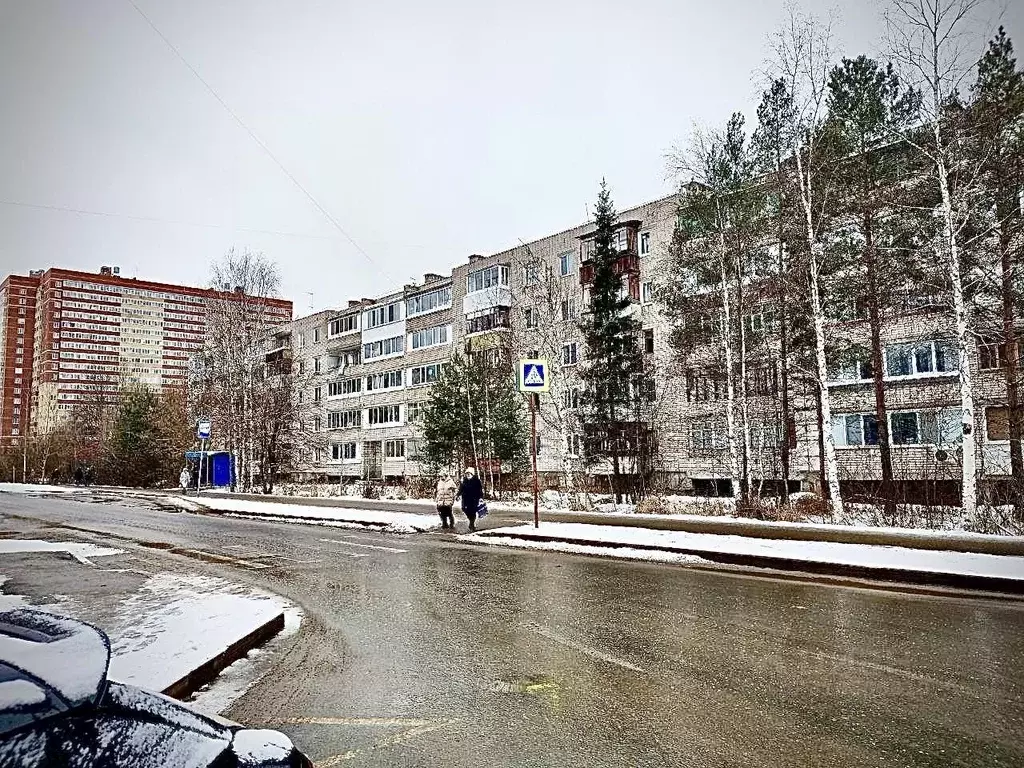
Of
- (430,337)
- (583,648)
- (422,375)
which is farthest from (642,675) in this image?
(430,337)

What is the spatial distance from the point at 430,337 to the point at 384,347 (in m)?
6.00

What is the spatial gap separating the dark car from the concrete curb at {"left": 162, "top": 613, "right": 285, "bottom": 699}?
3.24 m

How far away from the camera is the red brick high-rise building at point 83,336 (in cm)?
3822

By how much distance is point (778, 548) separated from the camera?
41.8ft

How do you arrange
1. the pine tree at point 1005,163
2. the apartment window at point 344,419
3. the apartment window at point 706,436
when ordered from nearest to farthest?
1. the pine tree at point 1005,163
2. the apartment window at point 706,436
3. the apartment window at point 344,419

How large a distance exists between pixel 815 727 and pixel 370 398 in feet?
185

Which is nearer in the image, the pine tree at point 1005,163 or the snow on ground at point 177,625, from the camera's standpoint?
the snow on ground at point 177,625

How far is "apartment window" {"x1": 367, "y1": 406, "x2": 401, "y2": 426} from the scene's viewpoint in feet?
184

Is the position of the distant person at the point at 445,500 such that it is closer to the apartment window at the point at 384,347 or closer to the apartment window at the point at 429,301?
the apartment window at the point at 429,301

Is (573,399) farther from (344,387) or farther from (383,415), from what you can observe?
(344,387)

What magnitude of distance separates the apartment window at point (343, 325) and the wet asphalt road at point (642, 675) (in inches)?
2119

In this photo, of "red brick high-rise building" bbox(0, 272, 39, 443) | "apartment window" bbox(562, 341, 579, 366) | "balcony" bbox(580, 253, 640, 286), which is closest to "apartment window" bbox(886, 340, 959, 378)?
"balcony" bbox(580, 253, 640, 286)

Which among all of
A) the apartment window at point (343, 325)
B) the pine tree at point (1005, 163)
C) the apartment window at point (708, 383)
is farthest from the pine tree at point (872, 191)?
the apartment window at point (343, 325)

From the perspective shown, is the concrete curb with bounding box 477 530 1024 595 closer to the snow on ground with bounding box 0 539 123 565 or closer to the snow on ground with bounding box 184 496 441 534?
the snow on ground with bounding box 184 496 441 534
